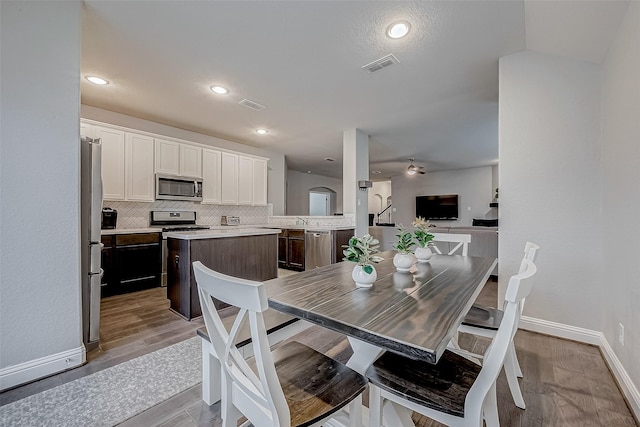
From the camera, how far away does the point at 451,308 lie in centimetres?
112

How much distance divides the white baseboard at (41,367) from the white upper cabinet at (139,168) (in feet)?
8.99

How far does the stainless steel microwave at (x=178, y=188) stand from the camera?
4.38 meters

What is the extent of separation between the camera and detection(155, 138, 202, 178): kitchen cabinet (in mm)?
4379

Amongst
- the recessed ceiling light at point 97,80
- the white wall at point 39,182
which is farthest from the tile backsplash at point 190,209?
the white wall at point 39,182

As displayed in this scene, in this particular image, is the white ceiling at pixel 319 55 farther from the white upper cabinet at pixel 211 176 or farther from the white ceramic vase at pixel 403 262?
the white ceramic vase at pixel 403 262

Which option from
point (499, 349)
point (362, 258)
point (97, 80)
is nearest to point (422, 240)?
point (362, 258)

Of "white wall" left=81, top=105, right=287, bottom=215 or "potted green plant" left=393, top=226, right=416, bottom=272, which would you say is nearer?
"potted green plant" left=393, top=226, right=416, bottom=272

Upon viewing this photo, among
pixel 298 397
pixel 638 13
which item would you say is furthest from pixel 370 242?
pixel 638 13

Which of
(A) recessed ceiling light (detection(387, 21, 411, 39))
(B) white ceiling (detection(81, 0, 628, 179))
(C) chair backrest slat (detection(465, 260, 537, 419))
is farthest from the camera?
(A) recessed ceiling light (detection(387, 21, 411, 39))

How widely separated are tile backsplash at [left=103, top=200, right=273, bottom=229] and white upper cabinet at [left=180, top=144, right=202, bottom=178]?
0.58 metres

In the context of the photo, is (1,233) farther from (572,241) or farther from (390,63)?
(572,241)

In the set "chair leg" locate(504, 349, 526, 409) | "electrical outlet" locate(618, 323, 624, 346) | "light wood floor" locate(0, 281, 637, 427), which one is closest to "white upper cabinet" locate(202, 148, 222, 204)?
"light wood floor" locate(0, 281, 637, 427)

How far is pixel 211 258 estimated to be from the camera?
2959 millimetres

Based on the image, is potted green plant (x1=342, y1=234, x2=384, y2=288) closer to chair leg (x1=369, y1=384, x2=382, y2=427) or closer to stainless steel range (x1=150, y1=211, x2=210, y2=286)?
chair leg (x1=369, y1=384, x2=382, y2=427)
